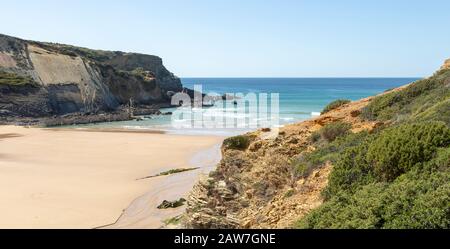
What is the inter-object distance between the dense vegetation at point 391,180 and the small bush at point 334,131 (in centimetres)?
169

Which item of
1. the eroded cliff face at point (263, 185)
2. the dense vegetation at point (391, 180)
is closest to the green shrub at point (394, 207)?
the dense vegetation at point (391, 180)

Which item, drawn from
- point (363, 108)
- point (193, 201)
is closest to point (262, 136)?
point (363, 108)

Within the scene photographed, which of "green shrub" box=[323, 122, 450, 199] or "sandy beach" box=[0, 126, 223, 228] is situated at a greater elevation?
"green shrub" box=[323, 122, 450, 199]

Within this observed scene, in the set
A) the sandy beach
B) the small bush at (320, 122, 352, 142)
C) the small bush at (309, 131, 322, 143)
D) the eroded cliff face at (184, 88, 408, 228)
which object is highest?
the small bush at (320, 122, 352, 142)

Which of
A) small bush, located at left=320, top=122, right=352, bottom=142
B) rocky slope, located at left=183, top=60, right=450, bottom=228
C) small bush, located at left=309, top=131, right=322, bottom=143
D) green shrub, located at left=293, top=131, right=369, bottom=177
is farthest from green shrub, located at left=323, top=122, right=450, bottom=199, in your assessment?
small bush, located at left=309, top=131, right=322, bottom=143

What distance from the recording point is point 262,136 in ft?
49.3

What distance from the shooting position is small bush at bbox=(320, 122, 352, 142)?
12.9 metres

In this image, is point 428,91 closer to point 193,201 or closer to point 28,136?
point 193,201

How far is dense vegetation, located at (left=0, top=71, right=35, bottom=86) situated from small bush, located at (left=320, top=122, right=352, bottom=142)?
2145 inches

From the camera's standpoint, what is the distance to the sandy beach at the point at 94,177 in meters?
15.2

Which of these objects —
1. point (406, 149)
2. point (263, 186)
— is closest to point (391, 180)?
point (406, 149)

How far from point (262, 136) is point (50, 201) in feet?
28.6

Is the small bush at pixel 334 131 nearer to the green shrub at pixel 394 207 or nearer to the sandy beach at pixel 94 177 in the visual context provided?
the sandy beach at pixel 94 177

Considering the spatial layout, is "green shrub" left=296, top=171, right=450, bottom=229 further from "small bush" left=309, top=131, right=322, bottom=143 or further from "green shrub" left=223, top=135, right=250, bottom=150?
"green shrub" left=223, top=135, right=250, bottom=150
